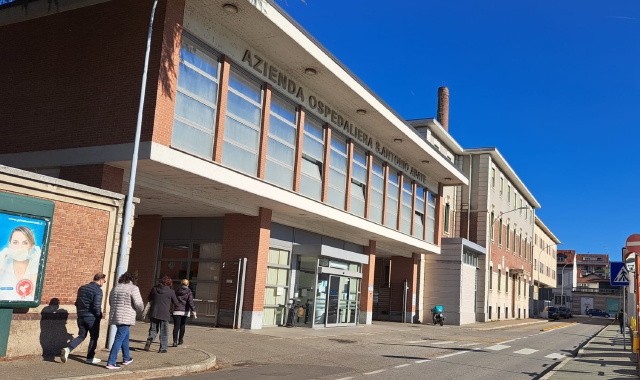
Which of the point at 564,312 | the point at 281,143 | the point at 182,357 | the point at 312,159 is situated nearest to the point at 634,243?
the point at 281,143

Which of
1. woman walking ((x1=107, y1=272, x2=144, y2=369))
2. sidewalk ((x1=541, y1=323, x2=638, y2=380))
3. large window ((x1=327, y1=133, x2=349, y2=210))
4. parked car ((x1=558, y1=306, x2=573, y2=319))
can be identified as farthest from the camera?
parked car ((x1=558, y1=306, x2=573, y2=319))

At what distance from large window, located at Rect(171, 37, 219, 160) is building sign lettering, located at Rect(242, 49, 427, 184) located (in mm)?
1748

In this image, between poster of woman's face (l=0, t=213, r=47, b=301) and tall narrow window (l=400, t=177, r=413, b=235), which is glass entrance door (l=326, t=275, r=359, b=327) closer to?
tall narrow window (l=400, t=177, r=413, b=235)

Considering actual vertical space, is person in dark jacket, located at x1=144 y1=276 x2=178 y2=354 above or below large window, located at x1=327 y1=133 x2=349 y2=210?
below

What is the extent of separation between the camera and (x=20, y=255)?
35.1ft

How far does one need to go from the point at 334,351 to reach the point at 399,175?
16.4m

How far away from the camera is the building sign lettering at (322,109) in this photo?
64.0 ft

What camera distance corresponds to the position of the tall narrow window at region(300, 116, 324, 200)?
2245 cm

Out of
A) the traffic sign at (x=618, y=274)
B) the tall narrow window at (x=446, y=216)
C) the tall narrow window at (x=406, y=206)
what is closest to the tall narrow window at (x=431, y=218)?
the tall narrow window at (x=406, y=206)

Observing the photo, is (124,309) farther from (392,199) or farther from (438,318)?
(438,318)

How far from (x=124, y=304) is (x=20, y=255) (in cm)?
202

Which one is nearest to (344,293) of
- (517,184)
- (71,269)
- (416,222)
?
(416,222)

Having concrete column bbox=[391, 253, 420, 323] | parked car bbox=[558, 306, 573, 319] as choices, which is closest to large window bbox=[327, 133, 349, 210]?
concrete column bbox=[391, 253, 420, 323]

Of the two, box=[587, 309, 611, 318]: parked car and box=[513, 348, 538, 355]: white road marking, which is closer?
box=[513, 348, 538, 355]: white road marking
